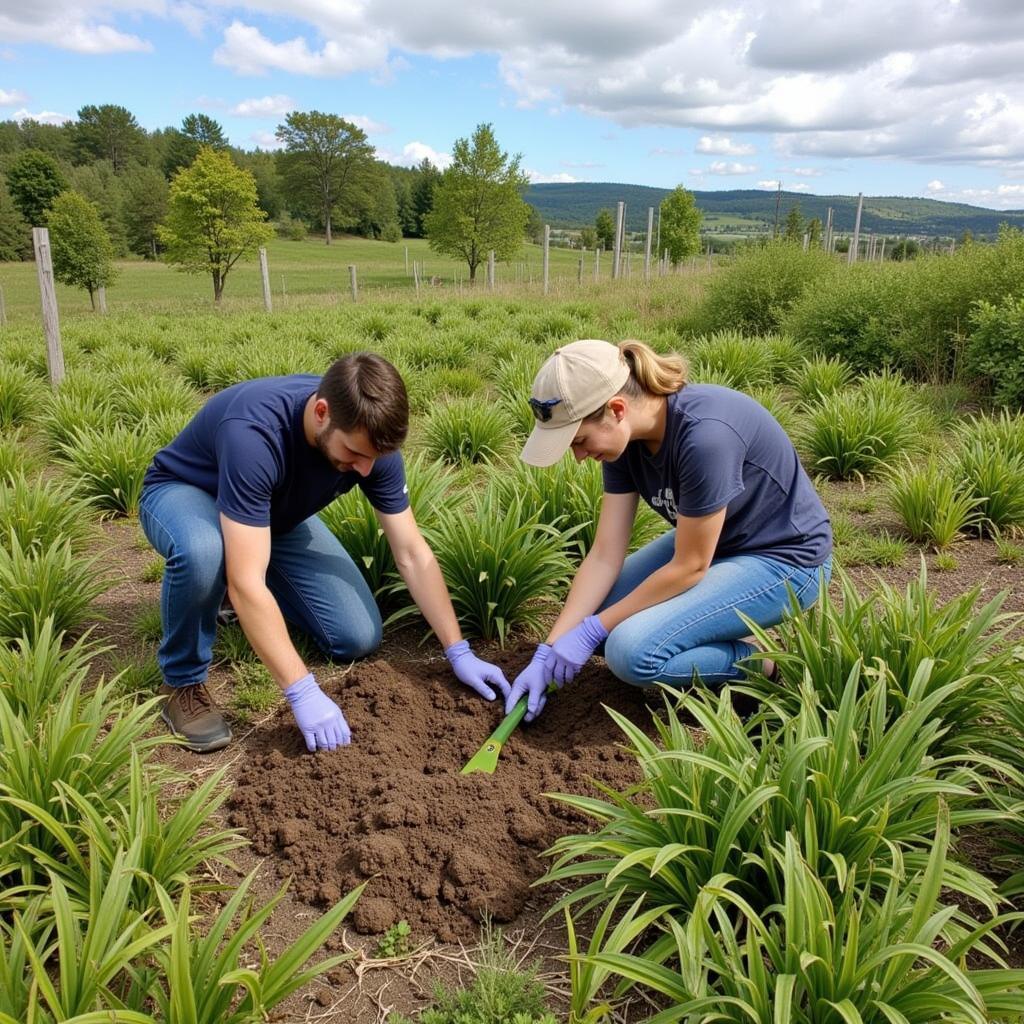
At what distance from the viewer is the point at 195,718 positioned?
9.41 feet

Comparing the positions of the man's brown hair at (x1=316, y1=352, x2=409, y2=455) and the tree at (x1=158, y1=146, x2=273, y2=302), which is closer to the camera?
the man's brown hair at (x1=316, y1=352, x2=409, y2=455)

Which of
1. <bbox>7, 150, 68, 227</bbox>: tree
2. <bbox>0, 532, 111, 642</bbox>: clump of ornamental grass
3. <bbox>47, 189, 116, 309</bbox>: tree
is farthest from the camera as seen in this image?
<bbox>7, 150, 68, 227</bbox>: tree

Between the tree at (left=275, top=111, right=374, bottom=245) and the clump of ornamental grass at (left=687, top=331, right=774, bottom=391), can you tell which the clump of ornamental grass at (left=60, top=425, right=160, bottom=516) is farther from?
the tree at (left=275, top=111, right=374, bottom=245)

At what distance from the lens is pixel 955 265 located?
8258mm

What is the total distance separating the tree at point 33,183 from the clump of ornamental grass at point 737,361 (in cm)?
5702

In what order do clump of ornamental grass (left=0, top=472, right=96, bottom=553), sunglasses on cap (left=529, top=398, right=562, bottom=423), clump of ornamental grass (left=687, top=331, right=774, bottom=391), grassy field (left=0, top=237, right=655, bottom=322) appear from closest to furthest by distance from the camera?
sunglasses on cap (left=529, top=398, right=562, bottom=423) → clump of ornamental grass (left=0, top=472, right=96, bottom=553) → clump of ornamental grass (left=687, top=331, right=774, bottom=391) → grassy field (left=0, top=237, right=655, bottom=322)

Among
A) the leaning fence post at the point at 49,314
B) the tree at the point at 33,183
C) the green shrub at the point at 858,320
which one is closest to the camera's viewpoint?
the leaning fence post at the point at 49,314

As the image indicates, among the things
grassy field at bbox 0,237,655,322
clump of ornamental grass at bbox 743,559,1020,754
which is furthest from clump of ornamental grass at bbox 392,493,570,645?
grassy field at bbox 0,237,655,322

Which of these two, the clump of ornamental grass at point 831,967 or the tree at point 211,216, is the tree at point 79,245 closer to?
the tree at point 211,216

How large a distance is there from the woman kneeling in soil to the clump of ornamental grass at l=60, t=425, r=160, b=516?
3.29m

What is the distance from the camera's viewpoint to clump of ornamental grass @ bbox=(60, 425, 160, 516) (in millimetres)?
4965

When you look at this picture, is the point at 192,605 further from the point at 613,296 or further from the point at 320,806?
the point at 613,296

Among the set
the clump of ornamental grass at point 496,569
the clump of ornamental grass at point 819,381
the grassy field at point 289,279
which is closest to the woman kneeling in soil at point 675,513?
the clump of ornamental grass at point 496,569

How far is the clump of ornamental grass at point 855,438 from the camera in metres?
5.51
